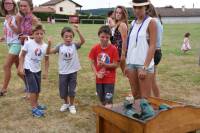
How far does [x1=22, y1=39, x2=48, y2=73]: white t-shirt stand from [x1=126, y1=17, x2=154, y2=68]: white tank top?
5.40ft

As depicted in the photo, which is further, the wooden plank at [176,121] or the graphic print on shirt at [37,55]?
the graphic print on shirt at [37,55]

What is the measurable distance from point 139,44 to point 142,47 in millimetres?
53

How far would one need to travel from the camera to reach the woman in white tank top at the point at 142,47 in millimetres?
4602

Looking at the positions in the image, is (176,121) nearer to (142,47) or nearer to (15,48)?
(142,47)

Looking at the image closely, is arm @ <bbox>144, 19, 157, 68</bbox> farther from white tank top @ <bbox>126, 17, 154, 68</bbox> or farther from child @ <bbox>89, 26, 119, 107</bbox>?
child @ <bbox>89, 26, 119, 107</bbox>

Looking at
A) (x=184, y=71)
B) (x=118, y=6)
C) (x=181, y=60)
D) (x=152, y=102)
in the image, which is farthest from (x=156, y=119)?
(x=181, y=60)

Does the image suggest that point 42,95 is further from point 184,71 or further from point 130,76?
point 184,71

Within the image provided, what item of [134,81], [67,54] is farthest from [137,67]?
[67,54]

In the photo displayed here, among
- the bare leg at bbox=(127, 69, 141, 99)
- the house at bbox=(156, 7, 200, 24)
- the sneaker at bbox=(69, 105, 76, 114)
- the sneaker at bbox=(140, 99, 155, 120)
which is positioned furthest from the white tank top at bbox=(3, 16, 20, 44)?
A: the house at bbox=(156, 7, 200, 24)

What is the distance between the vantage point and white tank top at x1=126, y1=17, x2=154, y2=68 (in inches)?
183

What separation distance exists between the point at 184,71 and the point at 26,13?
5.49m

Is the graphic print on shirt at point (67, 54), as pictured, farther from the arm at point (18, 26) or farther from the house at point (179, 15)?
the house at point (179, 15)

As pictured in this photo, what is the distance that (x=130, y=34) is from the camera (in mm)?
Result: 4820

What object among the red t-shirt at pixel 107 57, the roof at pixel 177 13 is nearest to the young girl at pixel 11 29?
the red t-shirt at pixel 107 57
